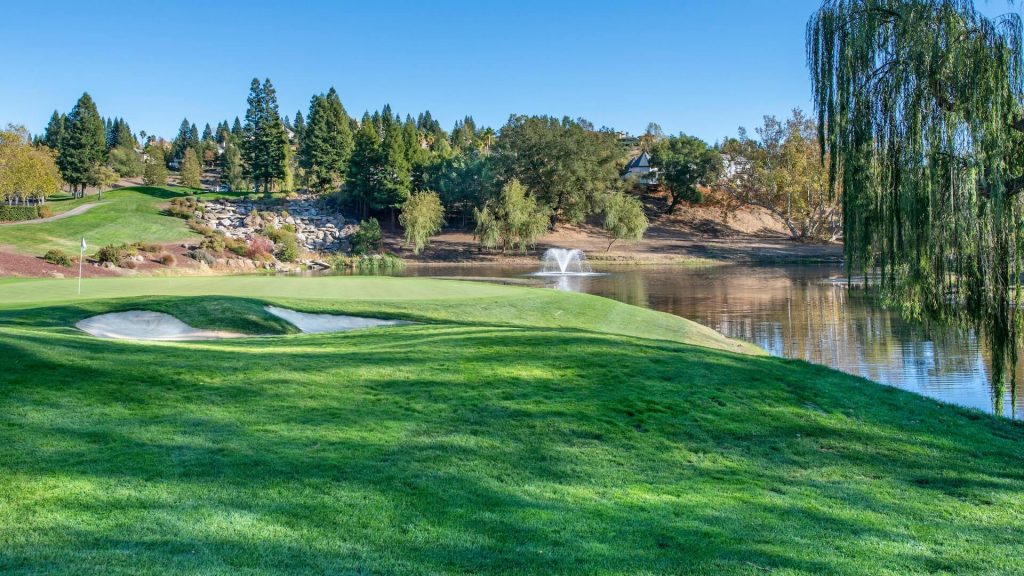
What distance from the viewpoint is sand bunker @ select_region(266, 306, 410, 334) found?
17.6 metres

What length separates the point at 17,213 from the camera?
6341 cm

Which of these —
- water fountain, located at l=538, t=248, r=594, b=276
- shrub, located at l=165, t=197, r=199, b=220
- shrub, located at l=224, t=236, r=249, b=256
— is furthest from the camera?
shrub, located at l=165, t=197, r=199, b=220

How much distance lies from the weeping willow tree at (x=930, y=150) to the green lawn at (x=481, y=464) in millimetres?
2244

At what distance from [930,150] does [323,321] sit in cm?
1372

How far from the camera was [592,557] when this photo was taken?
4516mm

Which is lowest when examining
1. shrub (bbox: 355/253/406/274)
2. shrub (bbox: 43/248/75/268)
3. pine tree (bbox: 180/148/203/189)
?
shrub (bbox: 355/253/406/274)

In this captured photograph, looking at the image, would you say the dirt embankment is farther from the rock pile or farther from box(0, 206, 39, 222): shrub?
box(0, 206, 39, 222): shrub

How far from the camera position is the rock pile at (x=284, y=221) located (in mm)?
74625

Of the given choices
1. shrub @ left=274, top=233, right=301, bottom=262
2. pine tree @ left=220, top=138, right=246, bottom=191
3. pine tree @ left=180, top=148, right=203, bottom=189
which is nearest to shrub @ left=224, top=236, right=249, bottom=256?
shrub @ left=274, top=233, right=301, bottom=262

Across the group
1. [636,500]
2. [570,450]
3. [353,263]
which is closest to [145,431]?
[570,450]

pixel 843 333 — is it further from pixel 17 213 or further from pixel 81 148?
pixel 81 148

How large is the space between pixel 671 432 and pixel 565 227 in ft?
275

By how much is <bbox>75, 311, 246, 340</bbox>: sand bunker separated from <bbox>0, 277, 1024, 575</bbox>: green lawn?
554 cm

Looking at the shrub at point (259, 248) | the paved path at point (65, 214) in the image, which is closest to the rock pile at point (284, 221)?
the shrub at point (259, 248)
